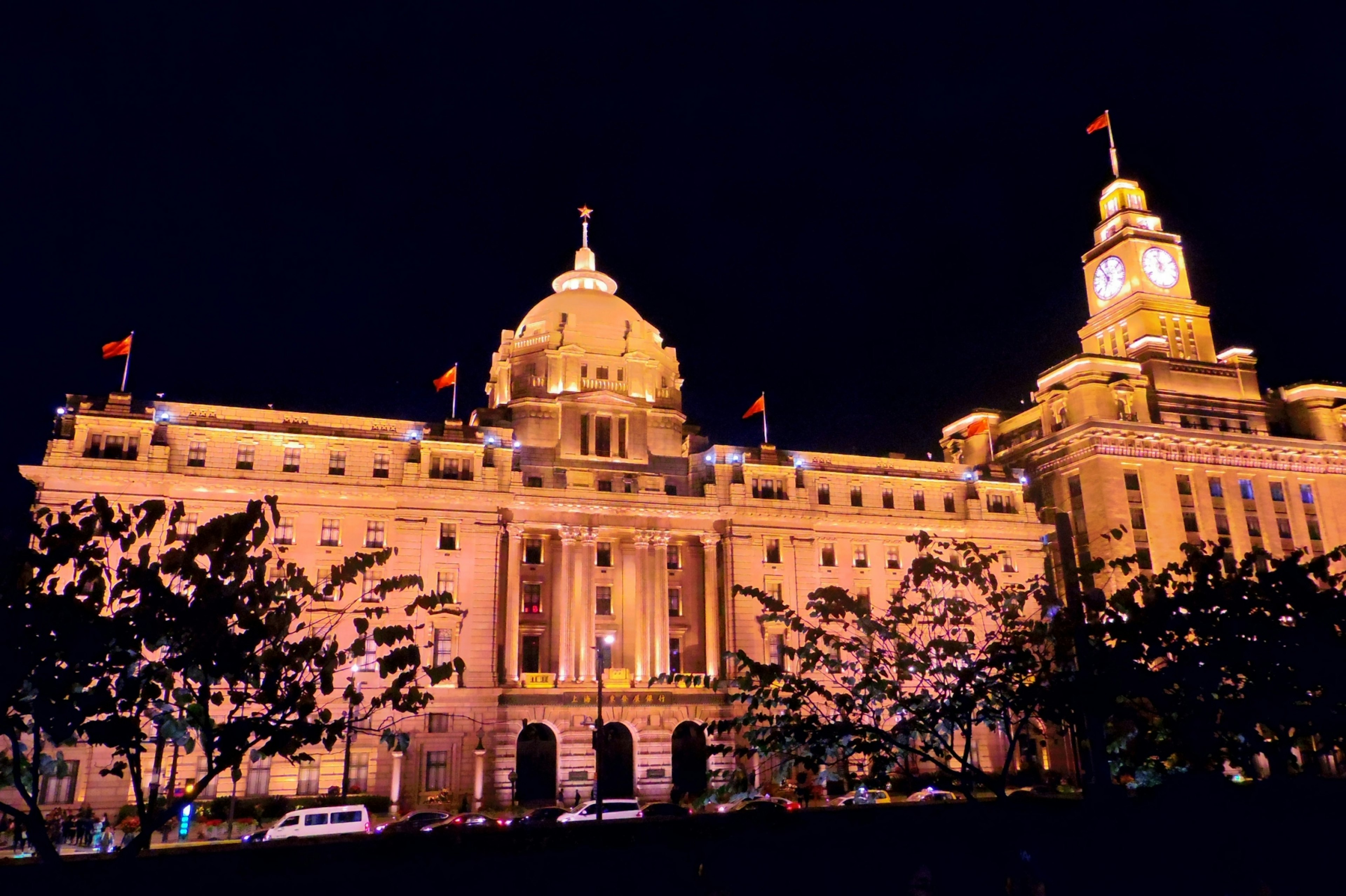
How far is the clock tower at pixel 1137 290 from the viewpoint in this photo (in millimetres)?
103438

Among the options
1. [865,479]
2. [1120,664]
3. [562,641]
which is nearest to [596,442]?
[562,641]

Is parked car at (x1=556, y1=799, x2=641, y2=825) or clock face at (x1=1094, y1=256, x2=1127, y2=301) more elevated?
clock face at (x1=1094, y1=256, x2=1127, y2=301)

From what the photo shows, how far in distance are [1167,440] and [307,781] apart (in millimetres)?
76890

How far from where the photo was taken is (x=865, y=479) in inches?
3342

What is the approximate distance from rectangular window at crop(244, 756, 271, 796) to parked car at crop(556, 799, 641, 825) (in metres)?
20.5

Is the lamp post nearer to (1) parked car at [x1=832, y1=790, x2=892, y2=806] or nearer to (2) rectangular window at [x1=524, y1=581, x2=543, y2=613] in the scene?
(2) rectangular window at [x1=524, y1=581, x2=543, y2=613]

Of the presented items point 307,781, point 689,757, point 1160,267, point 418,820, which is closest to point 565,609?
point 689,757

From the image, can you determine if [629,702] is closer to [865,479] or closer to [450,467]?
[450,467]

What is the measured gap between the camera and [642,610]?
76.8 meters

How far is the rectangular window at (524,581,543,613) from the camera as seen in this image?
3004 inches

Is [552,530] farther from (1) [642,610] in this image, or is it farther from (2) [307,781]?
(2) [307,781]

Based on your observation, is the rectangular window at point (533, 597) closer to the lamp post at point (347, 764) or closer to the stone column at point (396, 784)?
the lamp post at point (347, 764)

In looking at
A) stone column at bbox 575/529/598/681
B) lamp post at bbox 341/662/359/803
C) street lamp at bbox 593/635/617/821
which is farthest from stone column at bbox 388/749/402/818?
stone column at bbox 575/529/598/681

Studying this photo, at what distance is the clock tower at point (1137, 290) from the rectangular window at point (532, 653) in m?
61.9
